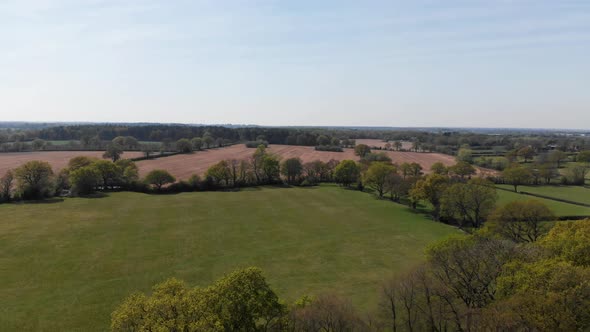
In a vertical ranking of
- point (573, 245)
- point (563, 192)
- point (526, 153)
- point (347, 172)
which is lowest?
point (563, 192)

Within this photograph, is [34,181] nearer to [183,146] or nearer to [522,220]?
[183,146]

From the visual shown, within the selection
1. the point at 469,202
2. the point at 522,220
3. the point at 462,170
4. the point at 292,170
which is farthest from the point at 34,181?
the point at 462,170

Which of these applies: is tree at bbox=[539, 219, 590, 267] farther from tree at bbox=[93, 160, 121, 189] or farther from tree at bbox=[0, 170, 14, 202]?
tree at bbox=[0, 170, 14, 202]

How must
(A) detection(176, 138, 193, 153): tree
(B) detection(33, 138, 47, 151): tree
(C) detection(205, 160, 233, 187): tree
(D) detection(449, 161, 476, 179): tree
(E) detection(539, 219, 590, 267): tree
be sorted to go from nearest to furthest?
(E) detection(539, 219, 590, 267): tree < (C) detection(205, 160, 233, 187): tree < (D) detection(449, 161, 476, 179): tree < (A) detection(176, 138, 193, 153): tree < (B) detection(33, 138, 47, 151): tree

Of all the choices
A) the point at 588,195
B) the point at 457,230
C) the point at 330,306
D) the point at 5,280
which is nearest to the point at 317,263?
the point at 330,306

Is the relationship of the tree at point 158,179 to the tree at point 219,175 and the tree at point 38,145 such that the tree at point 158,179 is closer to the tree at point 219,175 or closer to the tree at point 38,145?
the tree at point 219,175

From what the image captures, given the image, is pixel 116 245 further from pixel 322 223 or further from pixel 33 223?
pixel 322 223

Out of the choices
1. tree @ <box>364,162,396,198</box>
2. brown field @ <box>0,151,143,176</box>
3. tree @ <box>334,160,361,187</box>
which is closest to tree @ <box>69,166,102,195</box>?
brown field @ <box>0,151,143,176</box>
